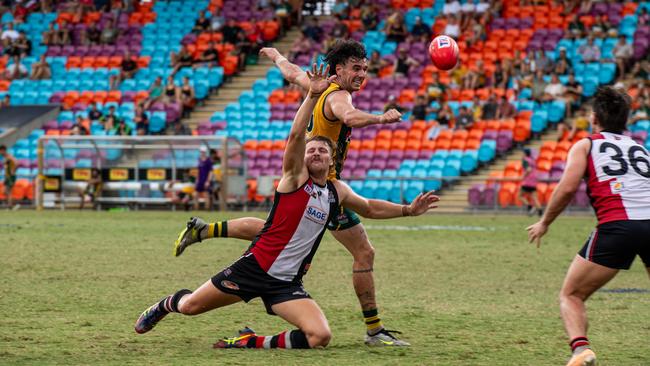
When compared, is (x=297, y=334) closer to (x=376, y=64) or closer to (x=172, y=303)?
(x=172, y=303)

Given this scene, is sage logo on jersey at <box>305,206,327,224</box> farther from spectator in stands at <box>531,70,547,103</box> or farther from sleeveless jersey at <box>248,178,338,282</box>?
spectator in stands at <box>531,70,547,103</box>

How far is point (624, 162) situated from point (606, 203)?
28 centimetres

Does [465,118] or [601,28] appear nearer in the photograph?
[465,118]

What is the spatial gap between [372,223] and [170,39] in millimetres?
16174

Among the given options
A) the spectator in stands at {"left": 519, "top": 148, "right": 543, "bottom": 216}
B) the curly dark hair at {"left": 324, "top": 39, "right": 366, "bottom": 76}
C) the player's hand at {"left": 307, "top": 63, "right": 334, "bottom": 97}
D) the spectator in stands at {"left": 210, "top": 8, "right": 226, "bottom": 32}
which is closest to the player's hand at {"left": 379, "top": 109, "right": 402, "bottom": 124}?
the player's hand at {"left": 307, "top": 63, "right": 334, "bottom": 97}

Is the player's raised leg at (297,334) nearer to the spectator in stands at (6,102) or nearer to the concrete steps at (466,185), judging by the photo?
the concrete steps at (466,185)

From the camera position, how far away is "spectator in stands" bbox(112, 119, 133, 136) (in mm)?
33188

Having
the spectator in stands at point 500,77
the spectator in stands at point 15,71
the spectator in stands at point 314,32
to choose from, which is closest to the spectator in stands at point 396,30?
the spectator in stands at point 314,32

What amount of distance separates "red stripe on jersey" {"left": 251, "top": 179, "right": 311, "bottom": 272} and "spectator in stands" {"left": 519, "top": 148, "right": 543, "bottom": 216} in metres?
19.1

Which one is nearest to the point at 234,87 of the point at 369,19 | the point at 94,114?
the point at 94,114

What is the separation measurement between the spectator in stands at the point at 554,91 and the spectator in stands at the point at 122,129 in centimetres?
1282

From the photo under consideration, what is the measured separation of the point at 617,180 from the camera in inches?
261

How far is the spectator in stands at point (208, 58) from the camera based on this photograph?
1420 inches

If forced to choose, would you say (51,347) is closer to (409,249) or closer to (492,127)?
(409,249)
